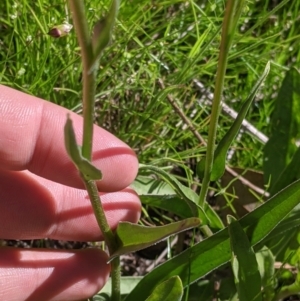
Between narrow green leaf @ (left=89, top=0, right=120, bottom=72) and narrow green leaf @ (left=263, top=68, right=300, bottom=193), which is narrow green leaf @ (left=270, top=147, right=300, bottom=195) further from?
narrow green leaf @ (left=89, top=0, right=120, bottom=72)

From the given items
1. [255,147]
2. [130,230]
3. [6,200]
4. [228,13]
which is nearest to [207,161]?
[130,230]

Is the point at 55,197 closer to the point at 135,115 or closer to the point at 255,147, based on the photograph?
the point at 135,115

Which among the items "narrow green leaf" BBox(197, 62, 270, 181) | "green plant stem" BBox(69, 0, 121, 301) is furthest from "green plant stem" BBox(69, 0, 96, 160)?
"narrow green leaf" BBox(197, 62, 270, 181)

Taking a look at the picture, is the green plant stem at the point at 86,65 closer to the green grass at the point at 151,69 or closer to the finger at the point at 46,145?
the finger at the point at 46,145

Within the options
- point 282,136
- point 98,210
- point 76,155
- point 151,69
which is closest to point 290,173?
point 282,136

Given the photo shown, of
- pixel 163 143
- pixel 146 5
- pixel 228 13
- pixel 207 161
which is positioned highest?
pixel 228 13
